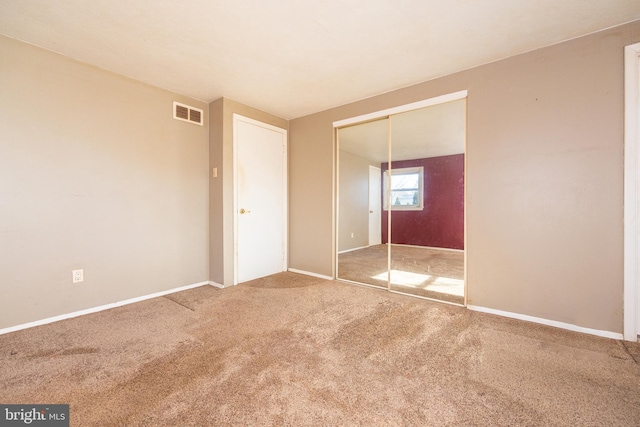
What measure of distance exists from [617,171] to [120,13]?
4.10 metres

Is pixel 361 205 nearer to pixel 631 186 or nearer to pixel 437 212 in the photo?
pixel 437 212

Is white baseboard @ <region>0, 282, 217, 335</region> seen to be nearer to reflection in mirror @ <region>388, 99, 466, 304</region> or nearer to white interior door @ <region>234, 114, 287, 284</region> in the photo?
white interior door @ <region>234, 114, 287, 284</region>

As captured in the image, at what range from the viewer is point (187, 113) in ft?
11.2

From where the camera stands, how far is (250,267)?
3809 mm

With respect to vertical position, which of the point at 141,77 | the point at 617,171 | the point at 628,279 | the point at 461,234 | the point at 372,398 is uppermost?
the point at 141,77

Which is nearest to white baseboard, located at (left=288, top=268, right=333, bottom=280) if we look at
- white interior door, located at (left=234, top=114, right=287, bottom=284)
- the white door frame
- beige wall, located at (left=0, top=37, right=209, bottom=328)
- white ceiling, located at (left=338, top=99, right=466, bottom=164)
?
white interior door, located at (left=234, top=114, right=287, bottom=284)

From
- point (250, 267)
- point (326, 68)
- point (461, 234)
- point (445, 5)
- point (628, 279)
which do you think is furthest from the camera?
point (250, 267)

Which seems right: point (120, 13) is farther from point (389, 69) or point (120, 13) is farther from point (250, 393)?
point (250, 393)

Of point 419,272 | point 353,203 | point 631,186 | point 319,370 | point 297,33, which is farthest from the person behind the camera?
point 353,203

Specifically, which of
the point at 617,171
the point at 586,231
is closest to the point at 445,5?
the point at 617,171

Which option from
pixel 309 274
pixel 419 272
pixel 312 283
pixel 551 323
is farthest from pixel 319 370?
pixel 419 272

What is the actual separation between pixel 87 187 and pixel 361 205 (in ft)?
13.5

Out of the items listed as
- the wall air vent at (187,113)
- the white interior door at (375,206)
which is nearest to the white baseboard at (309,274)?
the white interior door at (375,206)

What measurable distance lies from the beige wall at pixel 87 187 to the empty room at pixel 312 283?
0.02m
